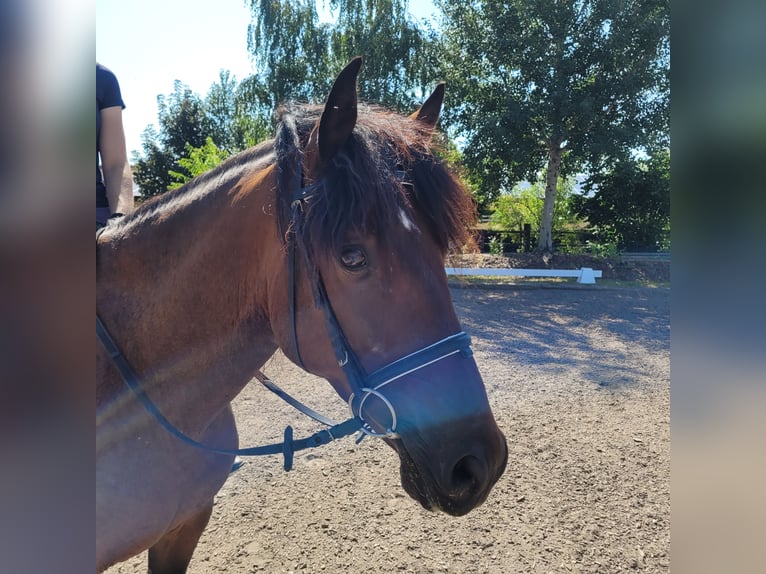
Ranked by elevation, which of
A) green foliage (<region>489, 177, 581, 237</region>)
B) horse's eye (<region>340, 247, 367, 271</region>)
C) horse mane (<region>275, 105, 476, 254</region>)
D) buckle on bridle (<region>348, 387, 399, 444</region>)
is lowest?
buckle on bridle (<region>348, 387, 399, 444</region>)

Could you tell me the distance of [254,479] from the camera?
12.6 ft

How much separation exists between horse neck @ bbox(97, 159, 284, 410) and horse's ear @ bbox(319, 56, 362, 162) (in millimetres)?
232

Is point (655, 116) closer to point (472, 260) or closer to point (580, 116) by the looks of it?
point (580, 116)

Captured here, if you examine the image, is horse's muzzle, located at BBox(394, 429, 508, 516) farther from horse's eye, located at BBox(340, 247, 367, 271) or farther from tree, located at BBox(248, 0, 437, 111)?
tree, located at BBox(248, 0, 437, 111)

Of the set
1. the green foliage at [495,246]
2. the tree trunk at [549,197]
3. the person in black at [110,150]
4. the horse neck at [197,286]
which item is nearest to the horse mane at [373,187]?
the horse neck at [197,286]

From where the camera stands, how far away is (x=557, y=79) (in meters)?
13.1

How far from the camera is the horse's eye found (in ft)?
4.41

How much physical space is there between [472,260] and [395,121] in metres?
0.63

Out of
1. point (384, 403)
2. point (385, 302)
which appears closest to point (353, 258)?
point (385, 302)

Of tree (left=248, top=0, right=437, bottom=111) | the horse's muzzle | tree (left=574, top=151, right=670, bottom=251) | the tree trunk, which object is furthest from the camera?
tree (left=248, top=0, right=437, bottom=111)

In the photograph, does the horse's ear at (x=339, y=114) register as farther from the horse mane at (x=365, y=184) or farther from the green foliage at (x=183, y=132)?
the green foliage at (x=183, y=132)

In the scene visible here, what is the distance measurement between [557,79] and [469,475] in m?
14.2

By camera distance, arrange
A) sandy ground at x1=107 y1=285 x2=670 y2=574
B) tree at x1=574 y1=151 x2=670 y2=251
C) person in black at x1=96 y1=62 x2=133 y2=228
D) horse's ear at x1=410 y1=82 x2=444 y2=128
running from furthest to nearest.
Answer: tree at x1=574 y1=151 x2=670 y2=251 → sandy ground at x1=107 y1=285 x2=670 y2=574 → person in black at x1=96 y1=62 x2=133 y2=228 → horse's ear at x1=410 y1=82 x2=444 y2=128

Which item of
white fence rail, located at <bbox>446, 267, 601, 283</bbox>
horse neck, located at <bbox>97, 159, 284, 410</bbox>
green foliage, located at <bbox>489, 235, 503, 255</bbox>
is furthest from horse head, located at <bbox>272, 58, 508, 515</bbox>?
green foliage, located at <bbox>489, 235, 503, 255</bbox>
